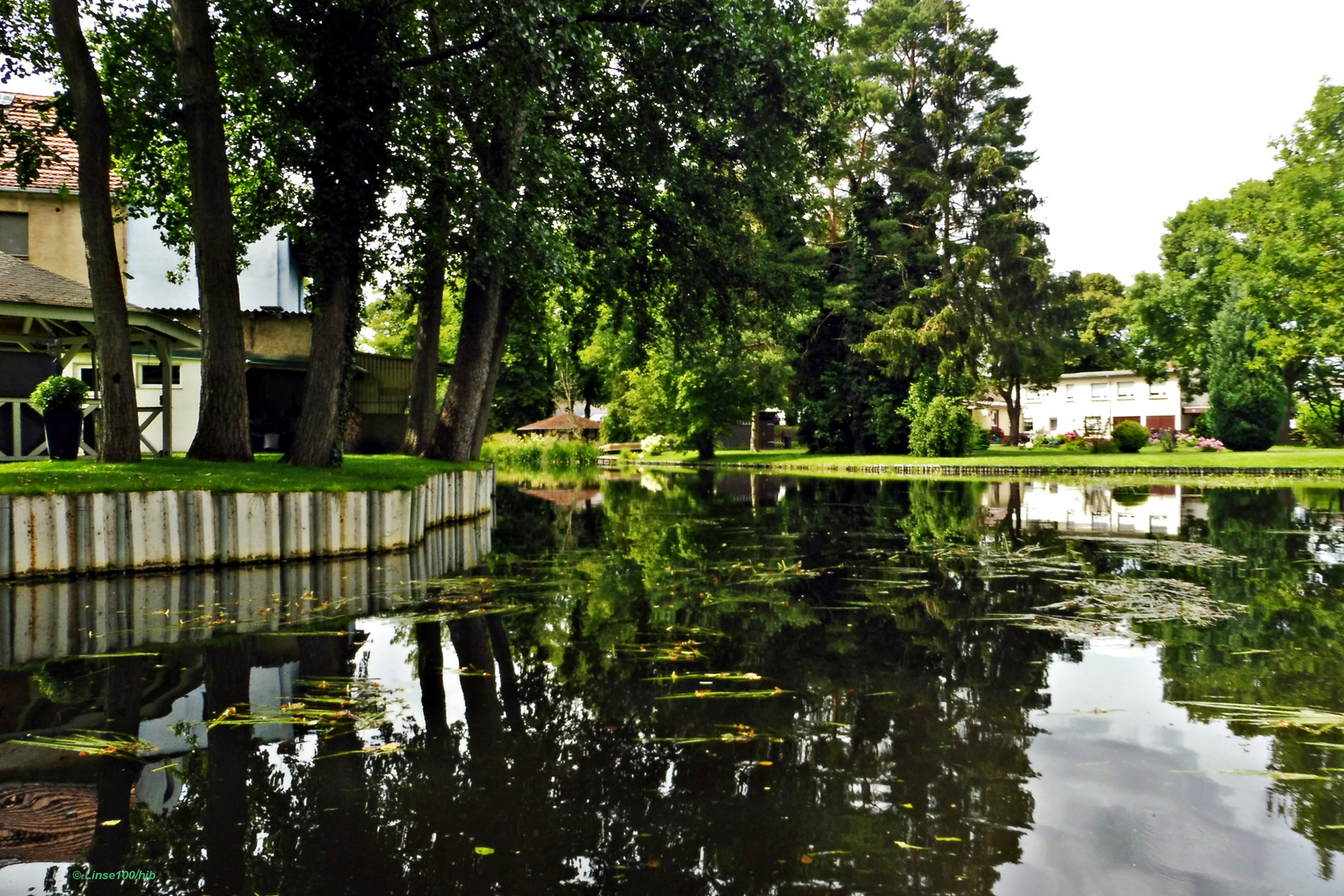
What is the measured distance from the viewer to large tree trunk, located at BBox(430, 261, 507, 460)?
16703mm

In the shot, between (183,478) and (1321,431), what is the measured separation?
46758mm

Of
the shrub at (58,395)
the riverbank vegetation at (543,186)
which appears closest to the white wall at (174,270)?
the riverbank vegetation at (543,186)

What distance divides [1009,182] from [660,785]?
1556 inches

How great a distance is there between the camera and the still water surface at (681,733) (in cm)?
284

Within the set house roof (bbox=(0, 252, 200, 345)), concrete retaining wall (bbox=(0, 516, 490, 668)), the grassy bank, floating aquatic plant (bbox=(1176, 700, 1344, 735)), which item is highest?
house roof (bbox=(0, 252, 200, 345))

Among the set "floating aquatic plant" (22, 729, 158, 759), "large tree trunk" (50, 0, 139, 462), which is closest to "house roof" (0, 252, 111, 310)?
"large tree trunk" (50, 0, 139, 462)

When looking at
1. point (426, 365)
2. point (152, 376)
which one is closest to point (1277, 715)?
point (426, 365)

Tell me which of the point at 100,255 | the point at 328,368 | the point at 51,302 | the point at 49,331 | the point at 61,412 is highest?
the point at 100,255

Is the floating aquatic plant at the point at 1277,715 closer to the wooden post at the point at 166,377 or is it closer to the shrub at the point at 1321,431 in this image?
the wooden post at the point at 166,377

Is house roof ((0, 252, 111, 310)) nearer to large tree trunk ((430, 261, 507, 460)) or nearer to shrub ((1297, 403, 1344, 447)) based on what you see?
large tree trunk ((430, 261, 507, 460))

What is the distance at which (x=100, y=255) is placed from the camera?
10266mm

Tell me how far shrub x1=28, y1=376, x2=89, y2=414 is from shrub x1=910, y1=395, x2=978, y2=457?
28.8m

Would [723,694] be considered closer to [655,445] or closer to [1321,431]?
[655,445]

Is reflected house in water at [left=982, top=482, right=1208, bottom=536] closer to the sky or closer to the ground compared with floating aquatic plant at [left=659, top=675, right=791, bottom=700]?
closer to the sky
